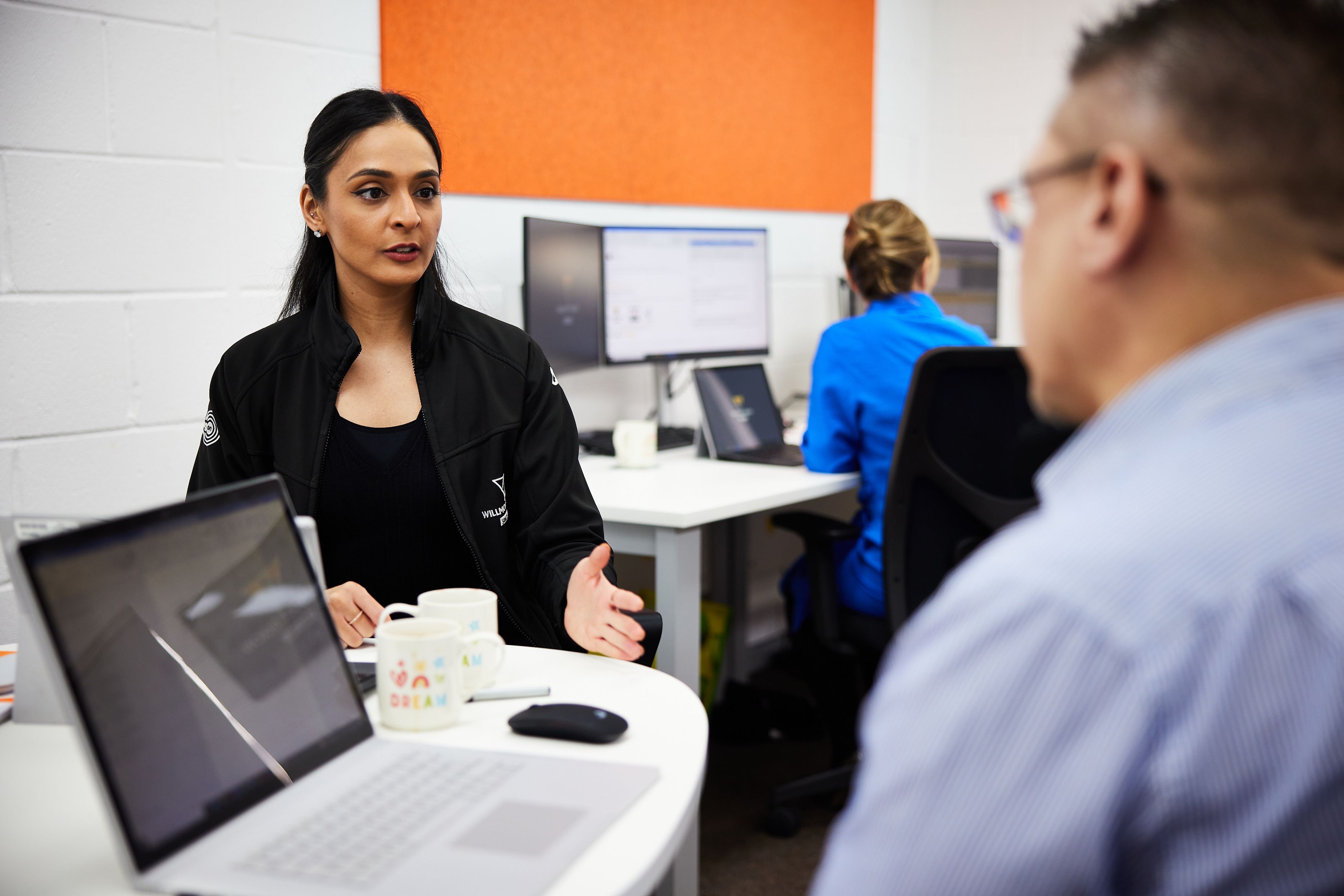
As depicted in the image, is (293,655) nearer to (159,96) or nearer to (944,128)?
(159,96)

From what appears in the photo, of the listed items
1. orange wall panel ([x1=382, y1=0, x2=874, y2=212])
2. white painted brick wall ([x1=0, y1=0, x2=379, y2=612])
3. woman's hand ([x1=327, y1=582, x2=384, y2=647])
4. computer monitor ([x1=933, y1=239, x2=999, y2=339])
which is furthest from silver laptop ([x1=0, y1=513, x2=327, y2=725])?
computer monitor ([x1=933, y1=239, x2=999, y2=339])

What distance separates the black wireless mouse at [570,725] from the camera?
37.3 inches

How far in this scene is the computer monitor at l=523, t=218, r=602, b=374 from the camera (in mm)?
2363

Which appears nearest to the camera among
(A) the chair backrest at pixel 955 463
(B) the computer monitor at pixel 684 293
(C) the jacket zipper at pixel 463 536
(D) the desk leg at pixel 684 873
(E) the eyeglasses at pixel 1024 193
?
(E) the eyeglasses at pixel 1024 193

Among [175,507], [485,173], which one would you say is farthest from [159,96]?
[175,507]

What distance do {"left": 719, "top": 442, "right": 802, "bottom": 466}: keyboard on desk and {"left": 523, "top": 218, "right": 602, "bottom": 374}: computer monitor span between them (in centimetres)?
39

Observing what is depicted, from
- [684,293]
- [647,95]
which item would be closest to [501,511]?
[684,293]

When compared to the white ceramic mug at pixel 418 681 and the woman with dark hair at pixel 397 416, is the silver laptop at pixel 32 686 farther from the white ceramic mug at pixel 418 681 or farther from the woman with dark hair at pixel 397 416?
the woman with dark hair at pixel 397 416

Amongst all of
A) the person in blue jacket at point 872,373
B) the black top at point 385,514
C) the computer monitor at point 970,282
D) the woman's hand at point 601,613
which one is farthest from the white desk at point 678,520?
the computer monitor at point 970,282

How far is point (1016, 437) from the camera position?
2.02 meters

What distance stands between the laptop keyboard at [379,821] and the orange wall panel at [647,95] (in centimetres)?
178

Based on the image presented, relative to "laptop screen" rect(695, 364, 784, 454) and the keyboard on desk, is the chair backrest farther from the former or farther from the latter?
"laptop screen" rect(695, 364, 784, 454)

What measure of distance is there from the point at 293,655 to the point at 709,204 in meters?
2.46

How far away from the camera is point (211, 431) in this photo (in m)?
1.59
